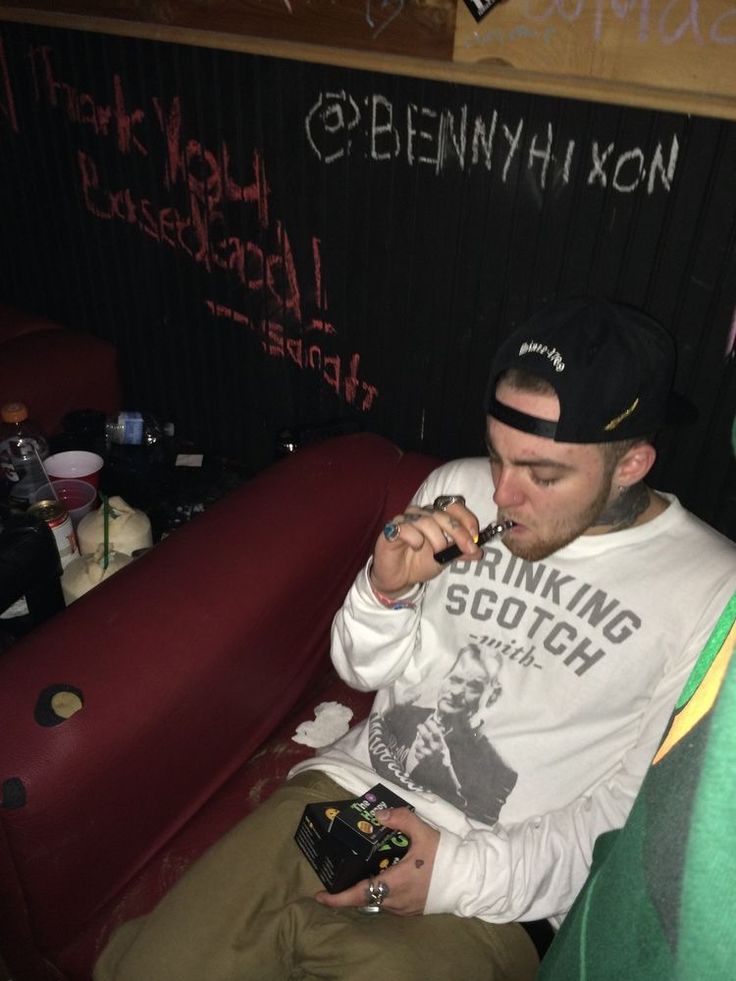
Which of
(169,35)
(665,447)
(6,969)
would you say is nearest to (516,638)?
(665,447)

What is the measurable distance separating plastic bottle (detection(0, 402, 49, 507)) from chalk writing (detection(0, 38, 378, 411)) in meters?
0.67

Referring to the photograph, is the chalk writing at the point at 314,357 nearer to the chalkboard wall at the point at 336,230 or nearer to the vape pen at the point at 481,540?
the chalkboard wall at the point at 336,230

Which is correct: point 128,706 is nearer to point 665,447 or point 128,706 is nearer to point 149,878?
point 149,878

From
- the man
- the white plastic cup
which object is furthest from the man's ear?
the white plastic cup

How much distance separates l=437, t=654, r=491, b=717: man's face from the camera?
1.28m

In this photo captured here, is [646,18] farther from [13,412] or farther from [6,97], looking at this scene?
[6,97]

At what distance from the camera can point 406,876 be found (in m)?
1.13

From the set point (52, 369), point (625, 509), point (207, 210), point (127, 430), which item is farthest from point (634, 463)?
point (52, 369)

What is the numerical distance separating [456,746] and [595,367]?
697mm

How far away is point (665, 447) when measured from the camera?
1581 mm

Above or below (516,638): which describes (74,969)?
below

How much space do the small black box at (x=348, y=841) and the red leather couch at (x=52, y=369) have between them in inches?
61.3

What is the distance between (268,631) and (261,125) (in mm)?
1290

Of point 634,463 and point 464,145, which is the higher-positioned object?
point 464,145
